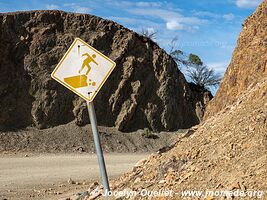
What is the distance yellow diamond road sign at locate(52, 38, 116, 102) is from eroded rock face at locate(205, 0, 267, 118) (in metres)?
4.91

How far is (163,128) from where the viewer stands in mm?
31344

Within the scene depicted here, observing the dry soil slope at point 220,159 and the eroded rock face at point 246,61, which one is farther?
the eroded rock face at point 246,61

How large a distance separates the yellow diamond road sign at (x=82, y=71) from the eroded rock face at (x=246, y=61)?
4.91 metres

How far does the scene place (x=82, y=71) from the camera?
5.09 m

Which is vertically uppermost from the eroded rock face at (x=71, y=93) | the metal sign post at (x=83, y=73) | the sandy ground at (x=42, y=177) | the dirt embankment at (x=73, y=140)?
the eroded rock face at (x=71, y=93)

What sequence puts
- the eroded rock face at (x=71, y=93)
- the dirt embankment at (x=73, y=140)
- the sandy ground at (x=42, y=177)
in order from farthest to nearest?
1. the eroded rock face at (x=71, y=93)
2. the dirt embankment at (x=73, y=140)
3. the sandy ground at (x=42, y=177)

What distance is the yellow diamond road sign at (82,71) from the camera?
16.7ft

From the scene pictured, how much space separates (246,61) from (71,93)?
67.3 feet

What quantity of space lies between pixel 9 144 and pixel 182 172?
19601 mm

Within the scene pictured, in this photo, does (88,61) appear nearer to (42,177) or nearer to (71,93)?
(42,177)

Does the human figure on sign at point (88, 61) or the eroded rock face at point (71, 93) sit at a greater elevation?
the eroded rock face at point (71, 93)

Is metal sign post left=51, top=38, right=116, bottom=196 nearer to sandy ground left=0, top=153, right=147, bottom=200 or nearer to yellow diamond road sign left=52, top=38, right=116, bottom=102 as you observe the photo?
yellow diamond road sign left=52, top=38, right=116, bottom=102

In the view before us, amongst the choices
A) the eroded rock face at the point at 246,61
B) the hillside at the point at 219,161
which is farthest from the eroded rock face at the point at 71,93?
the hillside at the point at 219,161

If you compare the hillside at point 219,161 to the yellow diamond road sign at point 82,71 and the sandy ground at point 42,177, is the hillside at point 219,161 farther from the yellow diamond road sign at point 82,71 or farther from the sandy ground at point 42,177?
the sandy ground at point 42,177
